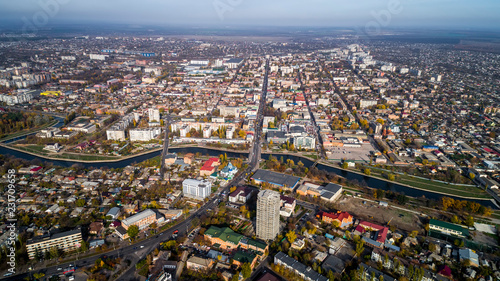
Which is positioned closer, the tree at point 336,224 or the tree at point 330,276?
the tree at point 330,276

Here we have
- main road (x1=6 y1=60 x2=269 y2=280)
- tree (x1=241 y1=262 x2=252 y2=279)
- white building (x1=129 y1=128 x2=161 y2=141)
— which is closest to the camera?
tree (x1=241 y1=262 x2=252 y2=279)

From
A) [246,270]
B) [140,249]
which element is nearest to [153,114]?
[140,249]

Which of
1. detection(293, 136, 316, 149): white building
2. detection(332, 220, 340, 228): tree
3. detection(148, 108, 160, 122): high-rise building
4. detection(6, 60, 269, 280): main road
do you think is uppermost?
detection(148, 108, 160, 122): high-rise building

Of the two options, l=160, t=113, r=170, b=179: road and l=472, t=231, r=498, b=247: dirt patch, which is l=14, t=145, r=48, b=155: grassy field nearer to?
l=160, t=113, r=170, b=179: road

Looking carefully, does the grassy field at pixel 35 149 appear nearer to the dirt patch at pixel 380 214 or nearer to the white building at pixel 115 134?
the white building at pixel 115 134

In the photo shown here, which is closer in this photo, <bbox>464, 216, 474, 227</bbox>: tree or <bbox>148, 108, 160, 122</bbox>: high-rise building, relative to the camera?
<bbox>464, 216, 474, 227</bbox>: tree

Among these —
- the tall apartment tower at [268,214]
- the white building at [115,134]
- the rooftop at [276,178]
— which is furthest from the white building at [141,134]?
the tall apartment tower at [268,214]

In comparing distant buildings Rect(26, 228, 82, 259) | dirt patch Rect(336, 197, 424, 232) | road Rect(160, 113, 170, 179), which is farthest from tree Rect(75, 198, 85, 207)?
dirt patch Rect(336, 197, 424, 232)
